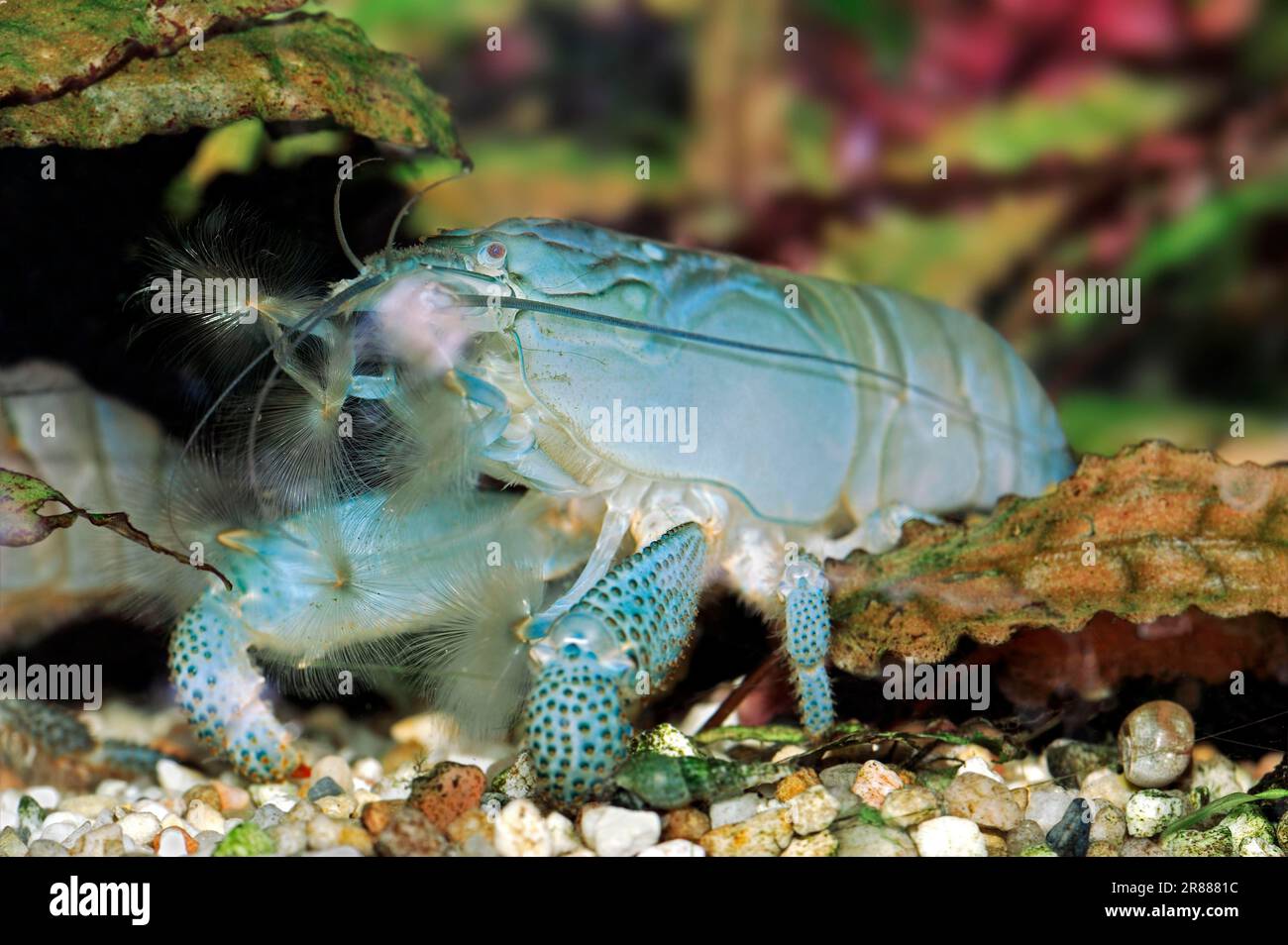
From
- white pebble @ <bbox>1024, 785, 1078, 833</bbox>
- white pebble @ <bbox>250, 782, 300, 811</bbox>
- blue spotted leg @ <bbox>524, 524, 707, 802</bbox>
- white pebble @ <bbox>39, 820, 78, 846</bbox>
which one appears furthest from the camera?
white pebble @ <bbox>250, 782, 300, 811</bbox>

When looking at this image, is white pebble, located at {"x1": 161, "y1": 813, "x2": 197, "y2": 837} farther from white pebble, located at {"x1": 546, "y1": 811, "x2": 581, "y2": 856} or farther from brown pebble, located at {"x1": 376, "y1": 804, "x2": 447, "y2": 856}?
white pebble, located at {"x1": 546, "y1": 811, "x2": 581, "y2": 856}

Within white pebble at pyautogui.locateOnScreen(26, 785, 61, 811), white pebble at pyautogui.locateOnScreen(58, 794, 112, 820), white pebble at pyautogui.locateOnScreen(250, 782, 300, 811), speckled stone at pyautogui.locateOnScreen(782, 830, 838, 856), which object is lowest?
white pebble at pyautogui.locateOnScreen(26, 785, 61, 811)

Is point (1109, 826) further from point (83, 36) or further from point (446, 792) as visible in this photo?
point (83, 36)

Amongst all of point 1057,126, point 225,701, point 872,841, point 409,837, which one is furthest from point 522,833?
point 1057,126

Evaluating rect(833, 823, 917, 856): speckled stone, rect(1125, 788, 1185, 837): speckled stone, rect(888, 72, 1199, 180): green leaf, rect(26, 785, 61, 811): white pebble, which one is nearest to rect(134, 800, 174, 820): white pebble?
rect(26, 785, 61, 811): white pebble

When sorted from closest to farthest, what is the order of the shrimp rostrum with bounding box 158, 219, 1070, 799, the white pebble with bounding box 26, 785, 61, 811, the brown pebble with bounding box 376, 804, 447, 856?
the brown pebble with bounding box 376, 804, 447, 856 → the shrimp rostrum with bounding box 158, 219, 1070, 799 → the white pebble with bounding box 26, 785, 61, 811

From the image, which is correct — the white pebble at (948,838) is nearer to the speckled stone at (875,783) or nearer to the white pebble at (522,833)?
the speckled stone at (875,783)
